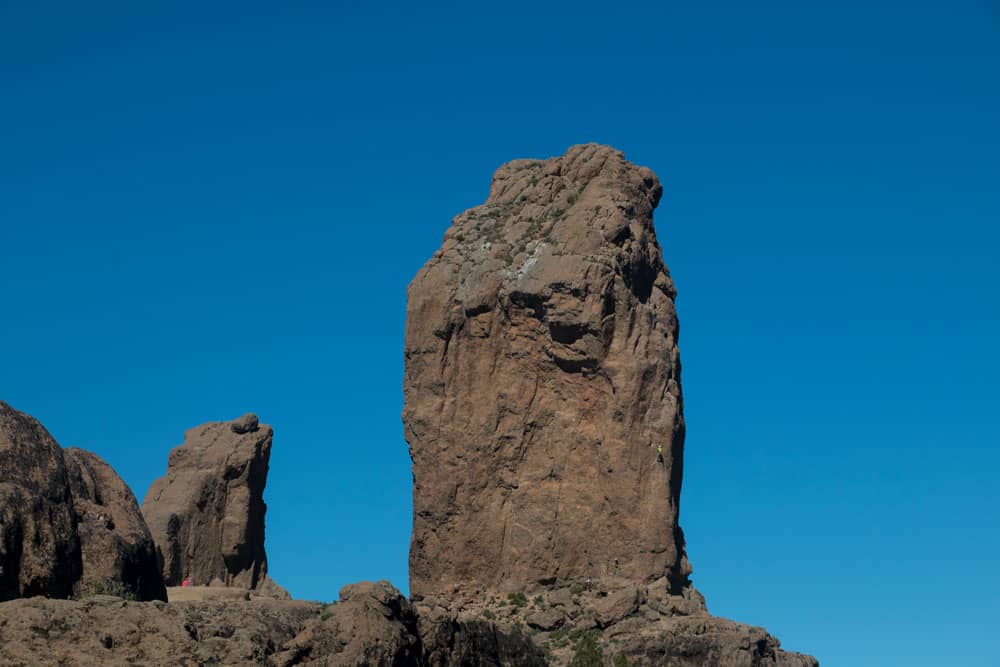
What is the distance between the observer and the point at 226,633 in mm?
34406

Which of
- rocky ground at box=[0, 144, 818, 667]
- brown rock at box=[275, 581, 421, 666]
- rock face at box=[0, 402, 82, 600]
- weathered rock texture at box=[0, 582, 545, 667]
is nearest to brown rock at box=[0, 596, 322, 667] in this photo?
weathered rock texture at box=[0, 582, 545, 667]

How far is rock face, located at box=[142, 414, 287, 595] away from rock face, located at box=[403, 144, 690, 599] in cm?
638

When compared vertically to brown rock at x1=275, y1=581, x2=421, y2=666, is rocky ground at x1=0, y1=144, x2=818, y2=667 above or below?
above

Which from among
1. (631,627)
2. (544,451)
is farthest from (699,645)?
(544,451)

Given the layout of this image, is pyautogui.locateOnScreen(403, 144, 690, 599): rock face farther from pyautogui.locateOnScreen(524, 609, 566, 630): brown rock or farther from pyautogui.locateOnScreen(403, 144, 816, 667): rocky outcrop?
pyautogui.locateOnScreen(524, 609, 566, 630): brown rock

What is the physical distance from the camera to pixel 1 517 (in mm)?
33219

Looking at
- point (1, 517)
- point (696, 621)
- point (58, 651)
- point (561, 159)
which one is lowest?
point (58, 651)

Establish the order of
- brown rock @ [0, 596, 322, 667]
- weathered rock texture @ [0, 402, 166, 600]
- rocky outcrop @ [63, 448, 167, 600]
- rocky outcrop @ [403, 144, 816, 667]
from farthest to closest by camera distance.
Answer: rocky outcrop @ [403, 144, 816, 667] → rocky outcrop @ [63, 448, 167, 600] → weathered rock texture @ [0, 402, 166, 600] → brown rock @ [0, 596, 322, 667]

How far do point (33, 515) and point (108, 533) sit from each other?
2.13 m

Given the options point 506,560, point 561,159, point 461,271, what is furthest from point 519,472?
point 561,159

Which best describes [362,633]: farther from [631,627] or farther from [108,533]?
[631,627]

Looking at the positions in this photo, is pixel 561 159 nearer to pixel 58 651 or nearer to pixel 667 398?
pixel 667 398

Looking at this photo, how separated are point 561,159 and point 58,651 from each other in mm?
49085

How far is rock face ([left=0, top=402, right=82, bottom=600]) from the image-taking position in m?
33.4
